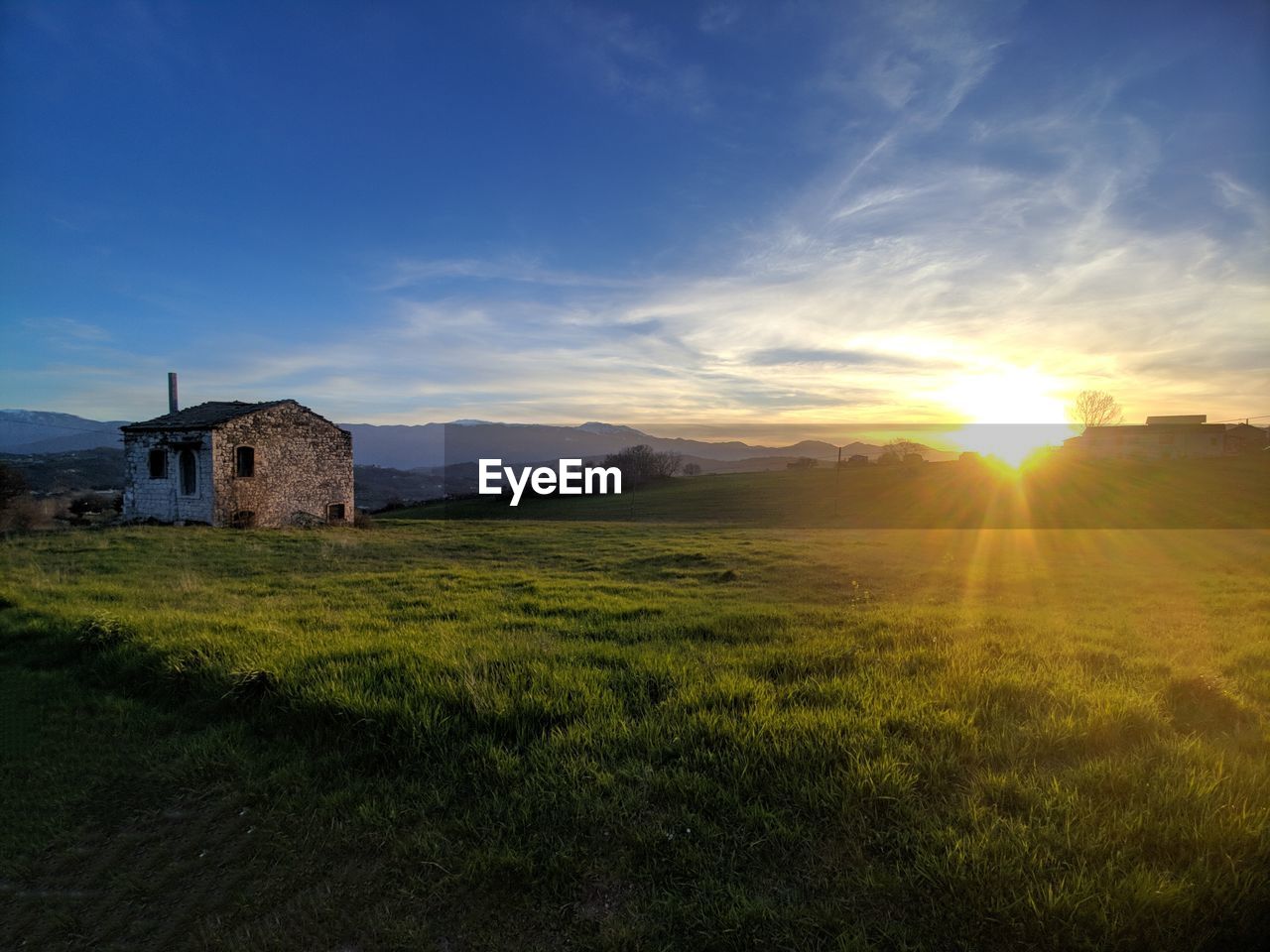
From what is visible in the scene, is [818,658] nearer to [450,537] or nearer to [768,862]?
[768,862]

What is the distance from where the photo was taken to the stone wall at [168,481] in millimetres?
26203

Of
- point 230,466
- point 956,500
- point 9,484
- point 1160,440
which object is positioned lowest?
point 956,500

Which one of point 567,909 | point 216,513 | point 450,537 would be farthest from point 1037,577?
point 216,513

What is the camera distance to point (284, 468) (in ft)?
97.0

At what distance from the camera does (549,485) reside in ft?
188

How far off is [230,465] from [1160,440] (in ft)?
307

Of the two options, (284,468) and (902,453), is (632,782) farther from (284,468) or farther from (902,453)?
(902,453)

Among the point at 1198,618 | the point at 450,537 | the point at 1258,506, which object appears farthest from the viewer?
the point at 1258,506

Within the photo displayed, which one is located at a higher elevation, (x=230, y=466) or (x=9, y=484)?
(x=230, y=466)

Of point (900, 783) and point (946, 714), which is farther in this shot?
point (946, 714)

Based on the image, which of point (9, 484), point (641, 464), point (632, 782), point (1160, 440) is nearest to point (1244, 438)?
point (1160, 440)

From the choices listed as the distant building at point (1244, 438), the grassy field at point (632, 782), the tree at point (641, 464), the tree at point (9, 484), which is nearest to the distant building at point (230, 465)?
the tree at point (9, 484)

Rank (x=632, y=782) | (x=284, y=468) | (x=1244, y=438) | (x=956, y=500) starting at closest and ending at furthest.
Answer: (x=632, y=782), (x=284, y=468), (x=956, y=500), (x=1244, y=438)

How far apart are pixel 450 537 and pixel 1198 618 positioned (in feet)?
75.4
